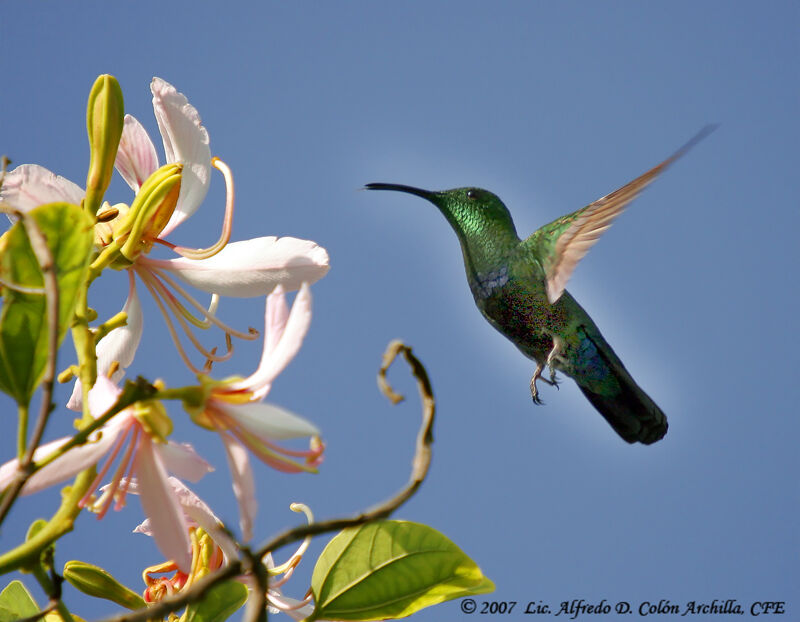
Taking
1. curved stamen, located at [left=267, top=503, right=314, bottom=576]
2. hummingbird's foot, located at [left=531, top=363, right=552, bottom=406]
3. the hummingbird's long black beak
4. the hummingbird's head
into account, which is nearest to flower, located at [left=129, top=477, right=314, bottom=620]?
curved stamen, located at [left=267, top=503, right=314, bottom=576]

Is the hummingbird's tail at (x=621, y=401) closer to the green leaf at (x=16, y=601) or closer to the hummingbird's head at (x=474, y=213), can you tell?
the hummingbird's head at (x=474, y=213)

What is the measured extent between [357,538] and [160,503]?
0.74ft

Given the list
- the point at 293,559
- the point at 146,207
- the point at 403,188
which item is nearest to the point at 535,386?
the point at 403,188

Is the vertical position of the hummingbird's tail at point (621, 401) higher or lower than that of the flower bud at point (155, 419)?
lower

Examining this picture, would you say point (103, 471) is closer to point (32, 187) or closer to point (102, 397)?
point (102, 397)

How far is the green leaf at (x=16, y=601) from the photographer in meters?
0.80

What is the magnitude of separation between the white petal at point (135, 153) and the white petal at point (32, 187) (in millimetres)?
106

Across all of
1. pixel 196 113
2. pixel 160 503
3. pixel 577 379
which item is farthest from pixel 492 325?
pixel 160 503

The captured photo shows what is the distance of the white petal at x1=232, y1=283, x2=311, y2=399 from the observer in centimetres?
54

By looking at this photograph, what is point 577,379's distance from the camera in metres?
2.37

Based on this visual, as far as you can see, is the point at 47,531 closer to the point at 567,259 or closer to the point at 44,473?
the point at 44,473

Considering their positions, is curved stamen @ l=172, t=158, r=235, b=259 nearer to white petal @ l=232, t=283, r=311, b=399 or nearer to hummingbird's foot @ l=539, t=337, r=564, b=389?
white petal @ l=232, t=283, r=311, b=399

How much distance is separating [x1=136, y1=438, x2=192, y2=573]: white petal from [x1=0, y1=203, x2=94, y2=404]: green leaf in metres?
0.09

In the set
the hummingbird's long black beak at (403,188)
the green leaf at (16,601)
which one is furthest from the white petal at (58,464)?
the hummingbird's long black beak at (403,188)
